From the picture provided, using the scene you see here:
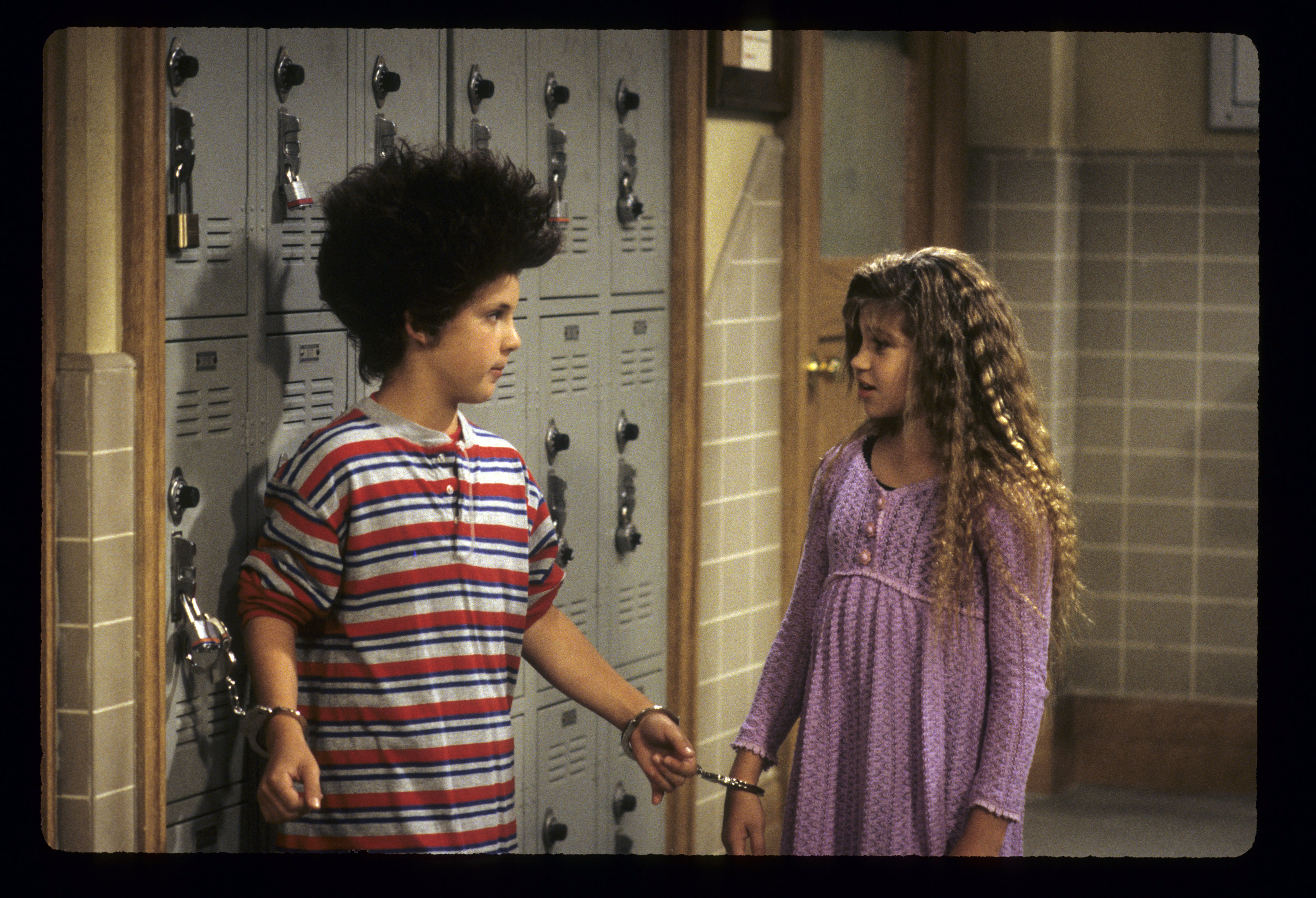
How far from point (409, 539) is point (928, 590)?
0.59 m

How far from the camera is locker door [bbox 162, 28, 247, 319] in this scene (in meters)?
1.83

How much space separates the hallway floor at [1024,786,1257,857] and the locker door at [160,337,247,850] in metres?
1.03

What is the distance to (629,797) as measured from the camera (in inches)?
106

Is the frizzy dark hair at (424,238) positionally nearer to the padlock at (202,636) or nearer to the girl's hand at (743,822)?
the padlock at (202,636)

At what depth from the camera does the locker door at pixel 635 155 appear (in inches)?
99.2

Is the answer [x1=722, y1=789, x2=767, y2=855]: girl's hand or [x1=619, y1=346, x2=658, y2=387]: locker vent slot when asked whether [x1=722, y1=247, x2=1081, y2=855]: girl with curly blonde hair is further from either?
[x1=619, y1=346, x2=658, y2=387]: locker vent slot

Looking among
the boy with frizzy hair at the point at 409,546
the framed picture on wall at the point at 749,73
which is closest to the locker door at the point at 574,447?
the boy with frizzy hair at the point at 409,546

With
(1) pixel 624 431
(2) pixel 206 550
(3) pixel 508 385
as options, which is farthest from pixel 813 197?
(2) pixel 206 550

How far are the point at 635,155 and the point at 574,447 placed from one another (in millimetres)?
487

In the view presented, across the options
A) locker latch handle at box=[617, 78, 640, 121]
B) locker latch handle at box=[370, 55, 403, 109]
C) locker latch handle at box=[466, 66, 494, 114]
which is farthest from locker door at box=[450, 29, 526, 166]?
locker latch handle at box=[617, 78, 640, 121]

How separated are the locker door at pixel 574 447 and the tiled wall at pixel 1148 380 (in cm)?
113

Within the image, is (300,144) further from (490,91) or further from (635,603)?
(635,603)

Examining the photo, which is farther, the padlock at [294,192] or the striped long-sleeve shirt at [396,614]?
the padlock at [294,192]

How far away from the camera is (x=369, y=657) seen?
5.92ft
